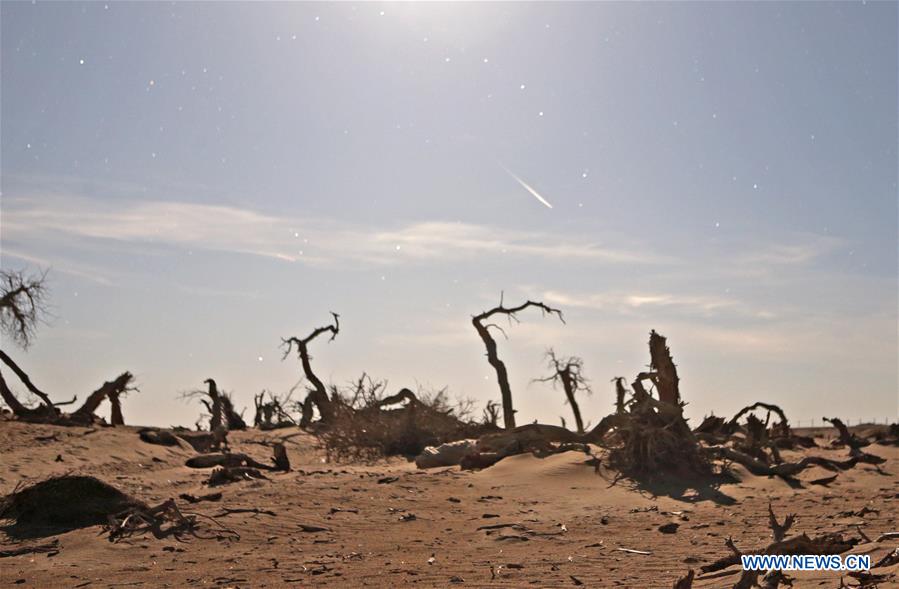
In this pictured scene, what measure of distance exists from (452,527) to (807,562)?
198 inches

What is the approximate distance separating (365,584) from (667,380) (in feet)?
34.2

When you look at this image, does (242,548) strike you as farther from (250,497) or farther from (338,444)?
(338,444)

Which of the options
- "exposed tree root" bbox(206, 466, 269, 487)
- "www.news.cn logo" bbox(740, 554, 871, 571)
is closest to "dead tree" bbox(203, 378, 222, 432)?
"exposed tree root" bbox(206, 466, 269, 487)

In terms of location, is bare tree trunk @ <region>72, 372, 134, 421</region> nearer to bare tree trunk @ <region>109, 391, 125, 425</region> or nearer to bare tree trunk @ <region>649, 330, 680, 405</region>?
bare tree trunk @ <region>109, 391, 125, 425</region>

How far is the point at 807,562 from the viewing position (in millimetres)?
5965

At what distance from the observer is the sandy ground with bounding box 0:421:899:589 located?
24.4 ft

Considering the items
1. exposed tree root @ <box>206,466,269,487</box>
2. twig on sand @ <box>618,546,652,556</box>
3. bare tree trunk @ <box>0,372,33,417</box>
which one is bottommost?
twig on sand @ <box>618,546,652,556</box>

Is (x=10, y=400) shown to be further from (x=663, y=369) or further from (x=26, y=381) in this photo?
(x=663, y=369)

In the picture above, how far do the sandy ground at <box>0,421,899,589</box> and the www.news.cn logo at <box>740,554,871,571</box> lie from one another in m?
0.12

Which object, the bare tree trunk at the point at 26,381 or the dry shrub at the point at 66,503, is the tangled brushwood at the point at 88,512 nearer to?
the dry shrub at the point at 66,503

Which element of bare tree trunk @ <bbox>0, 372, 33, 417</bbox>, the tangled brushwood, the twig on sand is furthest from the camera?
bare tree trunk @ <bbox>0, 372, 33, 417</bbox>

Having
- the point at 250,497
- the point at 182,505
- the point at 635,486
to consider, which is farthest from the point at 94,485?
the point at 635,486

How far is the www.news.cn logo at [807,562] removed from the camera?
584 cm

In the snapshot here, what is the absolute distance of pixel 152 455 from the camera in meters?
17.9
